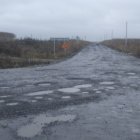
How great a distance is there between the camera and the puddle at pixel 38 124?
701cm

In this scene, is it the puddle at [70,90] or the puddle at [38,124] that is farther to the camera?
the puddle at [70,90]

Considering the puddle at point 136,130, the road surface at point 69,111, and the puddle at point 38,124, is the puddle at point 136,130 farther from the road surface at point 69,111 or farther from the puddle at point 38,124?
the puddle at point 38,124

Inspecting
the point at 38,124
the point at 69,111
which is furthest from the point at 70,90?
the point at 38,124

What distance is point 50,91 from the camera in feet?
41.2

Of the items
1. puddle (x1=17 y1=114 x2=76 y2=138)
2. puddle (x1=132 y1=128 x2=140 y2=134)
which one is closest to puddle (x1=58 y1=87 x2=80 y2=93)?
puddle (x1=17 y1=114 x2=76 y2=138)

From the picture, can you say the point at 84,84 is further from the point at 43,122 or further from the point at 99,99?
the point at 43,122

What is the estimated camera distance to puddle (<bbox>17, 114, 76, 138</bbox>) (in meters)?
7.01

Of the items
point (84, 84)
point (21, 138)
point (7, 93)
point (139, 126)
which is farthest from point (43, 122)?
point (84, 84)

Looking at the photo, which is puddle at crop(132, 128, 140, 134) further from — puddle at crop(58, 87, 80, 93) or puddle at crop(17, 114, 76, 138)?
puddle at crop(58, 87, 80, 93)

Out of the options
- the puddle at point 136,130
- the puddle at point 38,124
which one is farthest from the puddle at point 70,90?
the puddle at point 136,130

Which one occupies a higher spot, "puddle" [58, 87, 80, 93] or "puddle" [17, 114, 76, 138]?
"puddle" [17, 114, 76, 138]

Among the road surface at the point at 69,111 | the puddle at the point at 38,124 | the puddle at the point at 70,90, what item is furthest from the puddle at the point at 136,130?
the puddle at the point at 70,90

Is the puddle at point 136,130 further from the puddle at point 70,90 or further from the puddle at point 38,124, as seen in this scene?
the puddle at point 70,90

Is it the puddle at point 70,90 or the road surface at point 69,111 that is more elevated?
the road surface at point 69,111
